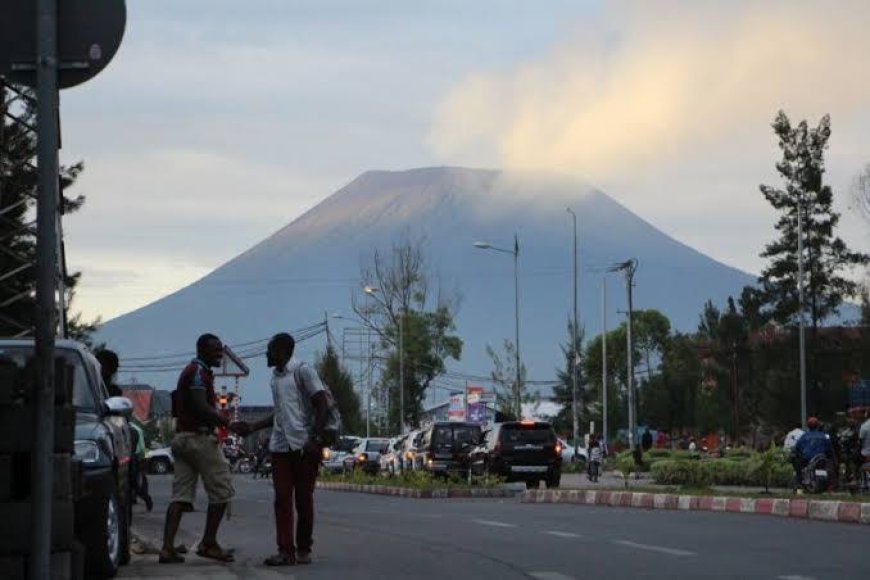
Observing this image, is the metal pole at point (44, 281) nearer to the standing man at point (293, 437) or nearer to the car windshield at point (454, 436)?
the standing man at point (293, 437)

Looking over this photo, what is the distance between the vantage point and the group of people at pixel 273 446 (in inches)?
537

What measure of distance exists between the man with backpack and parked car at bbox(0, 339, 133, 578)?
47.4 inches

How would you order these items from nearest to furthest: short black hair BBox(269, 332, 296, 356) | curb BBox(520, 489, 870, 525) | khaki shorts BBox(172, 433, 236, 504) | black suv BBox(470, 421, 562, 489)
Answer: khaki shorts BBox(172, 433, 236, 504) < short black hair BBox(269, 332, 296, 356) < curb BBox(520, 489, 870, 525) < black suv BBox(470, 421, 562, 489)

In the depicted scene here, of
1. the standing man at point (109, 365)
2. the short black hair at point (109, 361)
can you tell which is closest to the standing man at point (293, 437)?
the standing man at point (109, 365)

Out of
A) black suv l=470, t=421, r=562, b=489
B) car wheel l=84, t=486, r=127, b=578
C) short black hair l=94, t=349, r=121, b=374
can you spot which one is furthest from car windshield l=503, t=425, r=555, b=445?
car wheel l=84, t=486, r=127, b=578

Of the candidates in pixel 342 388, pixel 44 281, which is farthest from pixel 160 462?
pixel 44 281

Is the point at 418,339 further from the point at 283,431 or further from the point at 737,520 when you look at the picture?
the point at 283,431

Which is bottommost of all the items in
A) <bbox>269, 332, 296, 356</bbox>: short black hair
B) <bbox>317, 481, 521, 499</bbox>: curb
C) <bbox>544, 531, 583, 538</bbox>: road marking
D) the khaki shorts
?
<bbox>317, 481, 521, 499</bbox>: curb

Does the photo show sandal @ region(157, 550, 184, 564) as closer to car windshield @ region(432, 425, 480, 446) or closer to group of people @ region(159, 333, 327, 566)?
group of people @ region(159, 333, 327, 566)

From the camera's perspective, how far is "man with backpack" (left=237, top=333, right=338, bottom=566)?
13.8 metres

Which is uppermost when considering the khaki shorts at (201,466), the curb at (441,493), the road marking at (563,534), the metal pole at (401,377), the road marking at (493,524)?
the metal pole at (401,377)

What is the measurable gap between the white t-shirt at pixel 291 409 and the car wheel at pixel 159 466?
68.3 m

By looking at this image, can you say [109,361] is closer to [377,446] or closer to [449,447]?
[449,447]

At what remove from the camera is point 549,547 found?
15.5 m
